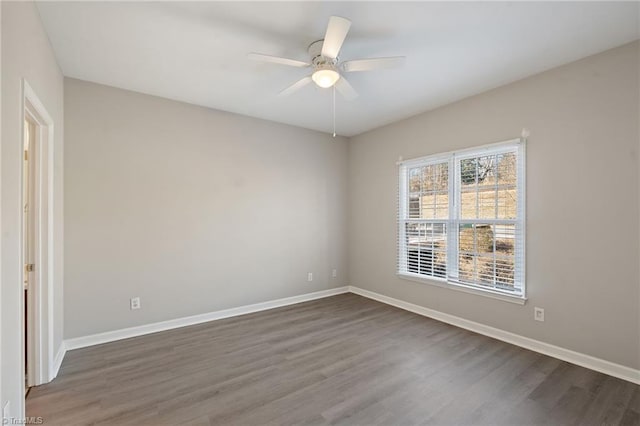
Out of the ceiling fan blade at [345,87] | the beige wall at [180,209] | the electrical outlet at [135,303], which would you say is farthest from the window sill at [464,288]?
the electrical outlet at [135,303]

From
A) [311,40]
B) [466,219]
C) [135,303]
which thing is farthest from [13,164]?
[466,219]

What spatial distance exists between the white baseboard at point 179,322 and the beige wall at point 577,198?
2.29 metres

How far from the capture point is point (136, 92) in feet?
11.1

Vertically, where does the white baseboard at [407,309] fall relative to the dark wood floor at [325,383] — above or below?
above

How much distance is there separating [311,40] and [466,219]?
2687 mm

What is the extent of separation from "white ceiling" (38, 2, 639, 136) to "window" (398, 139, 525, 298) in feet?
2.90

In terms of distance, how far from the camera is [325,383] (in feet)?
7.93

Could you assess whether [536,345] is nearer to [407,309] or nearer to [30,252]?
[407,309]

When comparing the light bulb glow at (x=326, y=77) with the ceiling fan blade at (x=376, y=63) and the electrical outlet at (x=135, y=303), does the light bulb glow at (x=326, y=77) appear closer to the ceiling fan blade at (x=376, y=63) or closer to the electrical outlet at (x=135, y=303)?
the ceiling fan blade at (x=376, y=63)

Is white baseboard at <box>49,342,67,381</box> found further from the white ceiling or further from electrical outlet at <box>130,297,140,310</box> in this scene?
the white ceiling

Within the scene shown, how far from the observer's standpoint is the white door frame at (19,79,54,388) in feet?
7.61

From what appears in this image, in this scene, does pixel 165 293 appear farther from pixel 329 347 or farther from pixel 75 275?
pixel 329 347

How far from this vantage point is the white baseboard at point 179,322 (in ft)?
10.1

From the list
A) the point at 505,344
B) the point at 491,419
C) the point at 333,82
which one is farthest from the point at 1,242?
the point at 505,344
